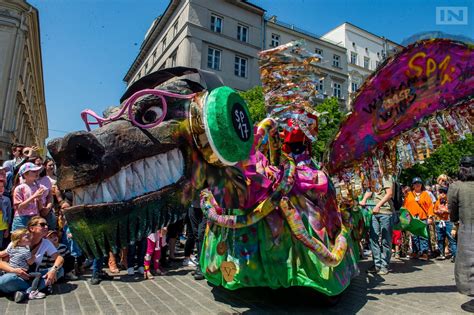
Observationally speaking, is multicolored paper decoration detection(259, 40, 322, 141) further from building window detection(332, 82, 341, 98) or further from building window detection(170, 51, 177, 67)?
building window detection(332, 82, 341, 98)

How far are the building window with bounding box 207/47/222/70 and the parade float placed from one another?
71.2 ft

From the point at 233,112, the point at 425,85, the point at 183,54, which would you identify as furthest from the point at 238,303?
the point at 183,54

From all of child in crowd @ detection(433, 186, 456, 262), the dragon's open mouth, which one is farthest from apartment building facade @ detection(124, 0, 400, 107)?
the dragon's open mouth

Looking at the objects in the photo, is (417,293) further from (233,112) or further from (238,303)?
(233,112)

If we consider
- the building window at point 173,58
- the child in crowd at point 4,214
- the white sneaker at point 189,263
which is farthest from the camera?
the building window at point 173,58

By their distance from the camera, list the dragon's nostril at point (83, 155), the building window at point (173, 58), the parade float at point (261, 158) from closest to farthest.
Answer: the dragon's nostril at point (83, 155)
the parade float at point (261, 158)
the building window at point (173, 58)

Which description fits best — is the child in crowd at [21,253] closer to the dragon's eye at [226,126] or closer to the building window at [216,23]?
the dragon's eye at [226,126]

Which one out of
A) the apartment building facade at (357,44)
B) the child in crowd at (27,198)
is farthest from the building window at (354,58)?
the child in crowd at (27,198)

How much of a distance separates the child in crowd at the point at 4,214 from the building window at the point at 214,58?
806 inches

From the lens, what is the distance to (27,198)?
15.9 feet

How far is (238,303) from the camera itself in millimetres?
3570

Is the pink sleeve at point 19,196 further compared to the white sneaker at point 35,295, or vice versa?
the pink sleeve at point 19,196

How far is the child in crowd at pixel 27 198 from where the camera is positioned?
484 cm

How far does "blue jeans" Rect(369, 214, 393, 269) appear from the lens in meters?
5.55
